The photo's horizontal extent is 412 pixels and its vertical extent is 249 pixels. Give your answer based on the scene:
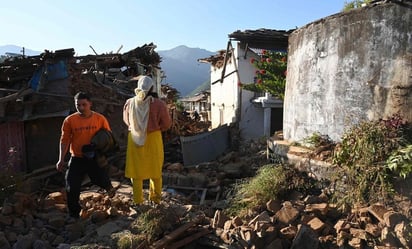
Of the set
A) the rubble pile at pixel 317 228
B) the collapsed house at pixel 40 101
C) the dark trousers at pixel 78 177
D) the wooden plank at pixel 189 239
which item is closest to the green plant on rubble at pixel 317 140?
the rubble pile at pixel 317 228

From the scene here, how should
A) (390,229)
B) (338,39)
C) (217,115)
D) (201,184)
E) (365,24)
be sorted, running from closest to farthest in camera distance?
1. (390,229)
2. (365,24)
3. (338,39)
4. (201,184)
5. (217,115)

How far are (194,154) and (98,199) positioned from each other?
6003 millimetres

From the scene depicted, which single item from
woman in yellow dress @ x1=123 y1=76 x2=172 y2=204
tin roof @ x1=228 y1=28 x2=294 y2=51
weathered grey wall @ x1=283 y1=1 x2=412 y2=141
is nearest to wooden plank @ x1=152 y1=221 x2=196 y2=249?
woman in yellow dress @ x1=123 y1=76 x2=172 y2=204

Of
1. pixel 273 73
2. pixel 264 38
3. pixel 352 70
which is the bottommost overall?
pixel 352 70

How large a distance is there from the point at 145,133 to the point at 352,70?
11.0 feet

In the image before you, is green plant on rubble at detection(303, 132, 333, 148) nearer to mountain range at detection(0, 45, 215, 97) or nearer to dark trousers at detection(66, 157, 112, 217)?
dark trousers at detection(66, 157, 112, 217)

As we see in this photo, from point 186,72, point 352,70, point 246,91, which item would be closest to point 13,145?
point 352,70

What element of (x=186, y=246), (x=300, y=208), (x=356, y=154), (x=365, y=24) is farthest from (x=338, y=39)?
(x=186, y=246)

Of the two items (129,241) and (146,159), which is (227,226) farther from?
(146,159)

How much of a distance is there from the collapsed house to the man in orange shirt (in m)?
4.07

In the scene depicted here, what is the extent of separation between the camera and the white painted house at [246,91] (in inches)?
468

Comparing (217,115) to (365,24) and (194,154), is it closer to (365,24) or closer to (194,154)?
(194,154)

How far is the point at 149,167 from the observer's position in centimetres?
519

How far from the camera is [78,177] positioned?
17.0 feet
